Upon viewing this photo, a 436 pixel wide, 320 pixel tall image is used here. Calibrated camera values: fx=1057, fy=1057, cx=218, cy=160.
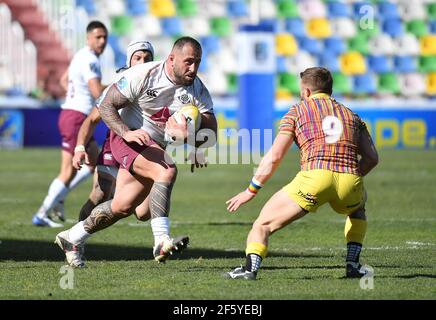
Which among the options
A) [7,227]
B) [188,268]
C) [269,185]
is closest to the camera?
[188,268]

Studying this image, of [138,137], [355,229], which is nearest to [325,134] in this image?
[355,229]

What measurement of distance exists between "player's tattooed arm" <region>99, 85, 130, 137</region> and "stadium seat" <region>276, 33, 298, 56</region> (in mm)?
26773

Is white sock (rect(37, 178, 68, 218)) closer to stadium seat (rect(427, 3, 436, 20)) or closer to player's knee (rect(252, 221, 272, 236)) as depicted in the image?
player's knee (rect(252, 221, 272, 236))

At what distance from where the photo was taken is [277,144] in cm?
768

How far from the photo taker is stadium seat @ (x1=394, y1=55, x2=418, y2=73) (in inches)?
1405

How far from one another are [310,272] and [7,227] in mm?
5271

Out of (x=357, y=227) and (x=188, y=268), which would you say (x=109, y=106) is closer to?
(x=188, y=268)

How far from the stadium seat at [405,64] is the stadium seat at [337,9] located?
2.30 m

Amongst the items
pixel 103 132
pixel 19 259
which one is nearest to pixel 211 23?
pixel 103 132

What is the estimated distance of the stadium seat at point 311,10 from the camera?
35.7 meters

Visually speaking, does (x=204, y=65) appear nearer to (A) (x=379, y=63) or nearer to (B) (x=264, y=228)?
(A) (x=379, y=63)

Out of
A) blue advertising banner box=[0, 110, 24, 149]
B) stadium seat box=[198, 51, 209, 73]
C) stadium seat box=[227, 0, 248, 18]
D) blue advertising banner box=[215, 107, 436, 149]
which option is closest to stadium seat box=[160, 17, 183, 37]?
stadium seat box=[198, 51, 209, 73]

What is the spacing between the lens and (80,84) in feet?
42.2

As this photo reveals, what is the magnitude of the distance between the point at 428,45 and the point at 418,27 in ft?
2.31
